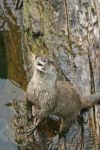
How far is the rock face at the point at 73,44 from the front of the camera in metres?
5.46

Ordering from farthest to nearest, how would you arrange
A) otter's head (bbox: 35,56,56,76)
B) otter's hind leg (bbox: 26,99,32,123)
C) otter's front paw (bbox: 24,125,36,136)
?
otter's hind leg (bbox: 26,99,32,123), otter's front paw (bbox: 24,125,36,136), otter's head (bbox: 35,56,56,76)

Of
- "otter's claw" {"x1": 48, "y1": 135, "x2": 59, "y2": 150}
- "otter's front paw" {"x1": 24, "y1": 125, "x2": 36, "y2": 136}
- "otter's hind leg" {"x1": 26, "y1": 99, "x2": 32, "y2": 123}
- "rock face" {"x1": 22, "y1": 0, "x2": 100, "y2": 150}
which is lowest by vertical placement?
"otter's claw" {"x1": 48, "y1": 135, "x2": 59, "y2": 150}

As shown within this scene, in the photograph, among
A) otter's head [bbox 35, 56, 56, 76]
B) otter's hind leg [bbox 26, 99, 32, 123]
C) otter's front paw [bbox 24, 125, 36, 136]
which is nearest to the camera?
otter's head [bbox 35, 56, 56, 76]

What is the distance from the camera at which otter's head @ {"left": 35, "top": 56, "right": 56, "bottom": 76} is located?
188 inches

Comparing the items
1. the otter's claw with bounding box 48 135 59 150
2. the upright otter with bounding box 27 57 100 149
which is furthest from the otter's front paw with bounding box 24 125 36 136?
the otter's claw with bounding box 48 135 59 150

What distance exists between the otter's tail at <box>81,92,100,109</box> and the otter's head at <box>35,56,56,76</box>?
23.1 inches

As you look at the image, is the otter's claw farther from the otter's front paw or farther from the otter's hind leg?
the otter's hind leg

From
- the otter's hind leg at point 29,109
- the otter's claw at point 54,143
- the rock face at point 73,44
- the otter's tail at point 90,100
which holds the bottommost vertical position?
the otter's claw at point 54,143

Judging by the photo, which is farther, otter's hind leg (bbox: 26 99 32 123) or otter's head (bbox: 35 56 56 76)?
otter's hind leg (bbox: 26 99 32 123)

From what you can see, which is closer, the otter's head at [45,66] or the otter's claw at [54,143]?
the otter's head at [45,66]

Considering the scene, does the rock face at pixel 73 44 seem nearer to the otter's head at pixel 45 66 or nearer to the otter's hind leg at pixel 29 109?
the otter's hind leg at pixel 29 109

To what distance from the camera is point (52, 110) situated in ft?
17.8

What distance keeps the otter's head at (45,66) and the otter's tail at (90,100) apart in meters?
0.59

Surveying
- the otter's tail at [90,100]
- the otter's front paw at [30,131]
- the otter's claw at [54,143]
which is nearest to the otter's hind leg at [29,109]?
the otter's front paw at [30,131]
